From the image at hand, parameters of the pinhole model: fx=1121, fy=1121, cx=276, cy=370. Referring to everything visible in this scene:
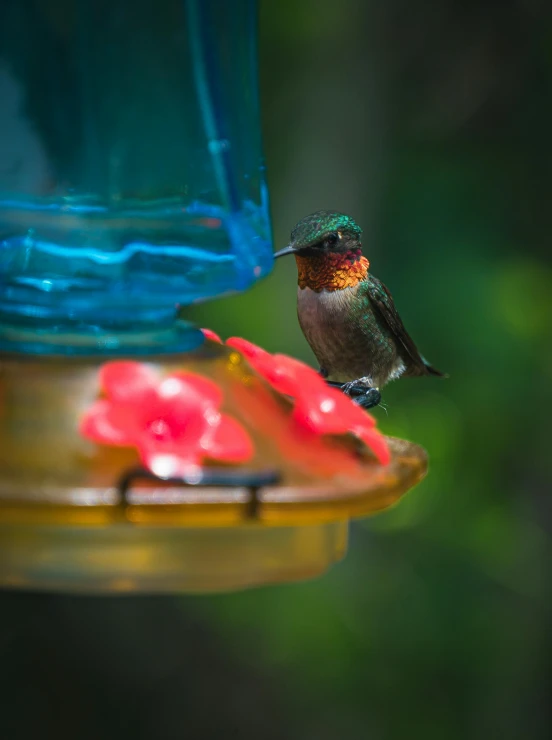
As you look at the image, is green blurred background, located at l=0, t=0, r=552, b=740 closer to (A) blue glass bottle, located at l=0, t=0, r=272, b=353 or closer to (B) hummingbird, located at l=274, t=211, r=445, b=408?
(B) hummingbird, located at l=274, t=211, r=445, b=408

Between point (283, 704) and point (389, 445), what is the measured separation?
4.37 m

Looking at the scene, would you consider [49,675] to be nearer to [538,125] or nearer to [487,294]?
[487,294]

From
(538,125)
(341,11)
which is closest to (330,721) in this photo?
(538,125)

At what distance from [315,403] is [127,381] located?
11.1 inches

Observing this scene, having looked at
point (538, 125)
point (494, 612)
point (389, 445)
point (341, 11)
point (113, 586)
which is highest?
point (341, 11)

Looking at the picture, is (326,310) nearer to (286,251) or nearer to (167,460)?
(286,251)

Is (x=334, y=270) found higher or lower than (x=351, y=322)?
higher

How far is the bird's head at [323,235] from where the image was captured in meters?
2.35

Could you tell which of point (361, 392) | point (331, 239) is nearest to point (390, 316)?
point (331, 239)

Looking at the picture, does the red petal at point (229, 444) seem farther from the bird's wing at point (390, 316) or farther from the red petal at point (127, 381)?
the bird's wing at point (390, 316)

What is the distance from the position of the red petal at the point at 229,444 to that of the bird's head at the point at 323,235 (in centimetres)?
97

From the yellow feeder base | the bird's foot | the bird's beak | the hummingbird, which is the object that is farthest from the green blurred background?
the yellow feeder base

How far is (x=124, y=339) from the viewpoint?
156 cm

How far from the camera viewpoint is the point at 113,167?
1546 mm
